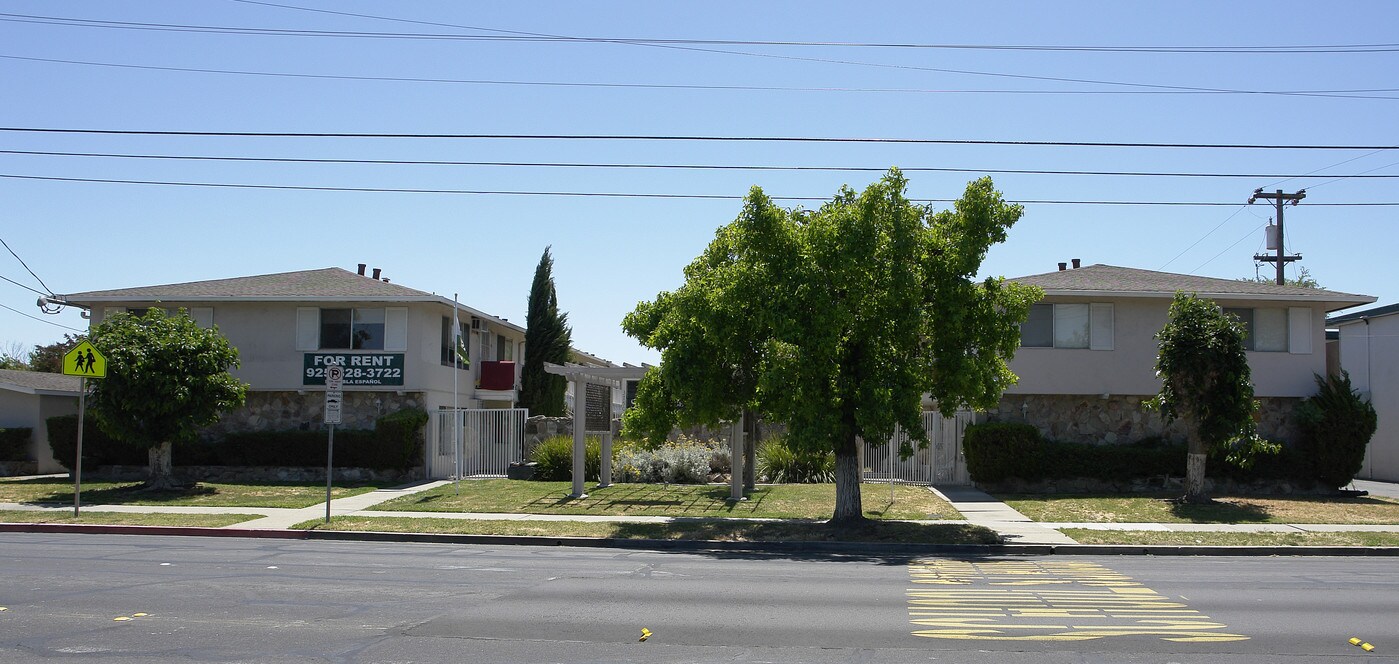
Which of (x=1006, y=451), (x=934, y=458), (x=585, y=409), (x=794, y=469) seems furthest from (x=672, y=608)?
(x=934, y=458)

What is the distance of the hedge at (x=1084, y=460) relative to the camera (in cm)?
2450

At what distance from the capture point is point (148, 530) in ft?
60.7

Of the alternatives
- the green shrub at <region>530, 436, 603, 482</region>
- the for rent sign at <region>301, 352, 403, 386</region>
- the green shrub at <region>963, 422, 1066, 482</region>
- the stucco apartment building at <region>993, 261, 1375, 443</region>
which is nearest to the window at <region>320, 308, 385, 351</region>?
the for rent sign at <region>301, 352, 403, 386</region>

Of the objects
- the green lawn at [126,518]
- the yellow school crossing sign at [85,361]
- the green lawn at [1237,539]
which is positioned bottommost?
the green lawn at [126,518]

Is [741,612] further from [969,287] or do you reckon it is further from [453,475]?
[453,475]

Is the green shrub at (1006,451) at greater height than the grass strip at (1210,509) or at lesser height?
greater

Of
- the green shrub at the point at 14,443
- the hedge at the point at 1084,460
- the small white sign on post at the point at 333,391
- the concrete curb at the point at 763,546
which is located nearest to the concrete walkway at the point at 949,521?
the concrete curb at the point at 763,546

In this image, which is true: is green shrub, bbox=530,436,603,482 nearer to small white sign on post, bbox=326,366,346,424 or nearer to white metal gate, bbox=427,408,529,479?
white metal gate, bbox=427,408,529,479

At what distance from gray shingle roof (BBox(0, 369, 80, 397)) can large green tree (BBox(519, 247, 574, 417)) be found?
536 inches

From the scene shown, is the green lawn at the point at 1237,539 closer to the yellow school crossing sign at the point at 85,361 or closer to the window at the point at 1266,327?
the window at the point at 1266,327

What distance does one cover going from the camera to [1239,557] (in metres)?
16.5

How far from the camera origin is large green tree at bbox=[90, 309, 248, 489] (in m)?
23.8

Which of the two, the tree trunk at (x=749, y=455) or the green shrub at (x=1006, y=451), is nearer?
the green shrub at (x=1006, y=451)

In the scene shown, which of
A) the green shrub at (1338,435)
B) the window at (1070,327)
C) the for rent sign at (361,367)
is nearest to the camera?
the green shrub at (1338,435)
